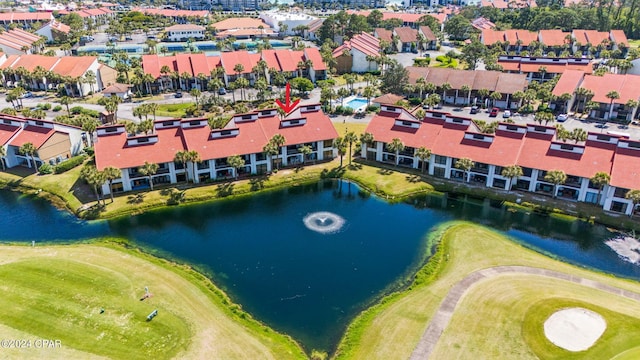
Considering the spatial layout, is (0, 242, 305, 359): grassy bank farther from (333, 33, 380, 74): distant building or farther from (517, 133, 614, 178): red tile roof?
(333, 33, 380, 74): distant building

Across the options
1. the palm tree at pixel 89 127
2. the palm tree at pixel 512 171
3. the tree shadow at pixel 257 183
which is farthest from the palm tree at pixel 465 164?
the palm tree at pixel 89 127

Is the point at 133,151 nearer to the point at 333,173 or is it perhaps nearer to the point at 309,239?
the point at 333,173

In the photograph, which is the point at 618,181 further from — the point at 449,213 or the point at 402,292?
the point at 402,292

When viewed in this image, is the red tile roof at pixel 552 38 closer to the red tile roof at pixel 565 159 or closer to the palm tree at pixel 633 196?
the red tile roof at pixel 565 159

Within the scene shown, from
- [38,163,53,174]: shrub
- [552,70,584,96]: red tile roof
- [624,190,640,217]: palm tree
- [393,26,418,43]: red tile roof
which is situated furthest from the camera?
[393,26,418,43]: red tile roof

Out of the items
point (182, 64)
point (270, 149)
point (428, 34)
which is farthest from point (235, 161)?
point (428, 34)

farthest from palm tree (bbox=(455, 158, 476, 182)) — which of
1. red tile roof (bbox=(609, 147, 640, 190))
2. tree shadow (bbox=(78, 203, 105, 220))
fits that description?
tree shadow (bbox=(78, 203, 105, 220))
